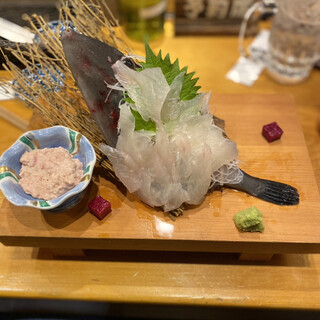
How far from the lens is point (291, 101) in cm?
167

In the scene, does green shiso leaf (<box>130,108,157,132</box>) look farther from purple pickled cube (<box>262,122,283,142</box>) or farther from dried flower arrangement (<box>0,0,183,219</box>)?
purple pickled cube (<box>262,122,283,142</box>)

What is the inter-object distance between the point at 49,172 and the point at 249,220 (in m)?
0.72

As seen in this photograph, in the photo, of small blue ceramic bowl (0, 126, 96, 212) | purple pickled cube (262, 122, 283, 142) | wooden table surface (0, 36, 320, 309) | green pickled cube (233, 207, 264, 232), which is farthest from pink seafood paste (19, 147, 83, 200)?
purple pickled cube (262, 122, 283, 142)

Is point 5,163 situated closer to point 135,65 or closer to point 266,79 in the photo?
point 135,65

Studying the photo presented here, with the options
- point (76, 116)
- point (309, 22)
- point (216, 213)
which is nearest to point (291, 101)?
point (309, 22)

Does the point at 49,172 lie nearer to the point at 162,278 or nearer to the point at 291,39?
the point at 162,278

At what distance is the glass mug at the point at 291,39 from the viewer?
1863mm

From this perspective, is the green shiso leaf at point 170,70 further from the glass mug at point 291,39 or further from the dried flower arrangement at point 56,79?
the glass mug at point 291,39

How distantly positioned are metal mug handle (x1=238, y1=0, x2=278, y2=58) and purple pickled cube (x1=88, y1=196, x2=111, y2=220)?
1.53 metres

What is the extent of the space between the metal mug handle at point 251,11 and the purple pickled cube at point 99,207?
1.53m

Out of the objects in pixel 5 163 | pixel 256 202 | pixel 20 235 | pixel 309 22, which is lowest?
pixel 20 235

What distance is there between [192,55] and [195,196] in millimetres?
1325

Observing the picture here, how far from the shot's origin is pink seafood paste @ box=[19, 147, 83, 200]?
3.95 feet

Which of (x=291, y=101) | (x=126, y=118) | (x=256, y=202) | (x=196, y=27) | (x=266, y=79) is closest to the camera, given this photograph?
(x=126, y=118)
